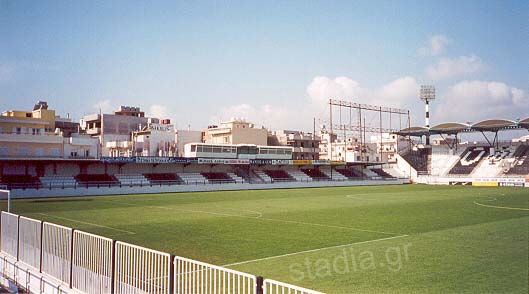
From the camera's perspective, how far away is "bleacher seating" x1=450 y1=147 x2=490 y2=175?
76.6 m

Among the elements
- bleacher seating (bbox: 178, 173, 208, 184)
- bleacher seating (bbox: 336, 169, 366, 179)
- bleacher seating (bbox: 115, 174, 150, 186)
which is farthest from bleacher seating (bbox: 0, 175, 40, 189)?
bleacher seating (bbox: 336, 169, 366, 179)

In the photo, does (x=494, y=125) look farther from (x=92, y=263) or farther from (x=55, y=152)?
(x=92, y=263)

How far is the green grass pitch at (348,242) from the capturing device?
11.3 metres

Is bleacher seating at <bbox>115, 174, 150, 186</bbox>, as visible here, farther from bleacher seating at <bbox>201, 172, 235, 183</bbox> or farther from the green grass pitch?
the green grass pitch

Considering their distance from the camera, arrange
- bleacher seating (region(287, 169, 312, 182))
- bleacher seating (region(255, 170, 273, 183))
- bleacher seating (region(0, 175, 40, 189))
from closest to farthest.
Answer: bleacher seating (region(0, 175, 40, 189))
bleacher seating (region(255, 170, 273, 183))
bleacher seating (region(287, 169, 312, 182))

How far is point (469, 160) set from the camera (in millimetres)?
78812

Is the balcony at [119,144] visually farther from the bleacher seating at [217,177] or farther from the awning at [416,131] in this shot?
the awning at [416,131]

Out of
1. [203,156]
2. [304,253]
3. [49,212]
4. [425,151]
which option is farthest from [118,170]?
[425,151]

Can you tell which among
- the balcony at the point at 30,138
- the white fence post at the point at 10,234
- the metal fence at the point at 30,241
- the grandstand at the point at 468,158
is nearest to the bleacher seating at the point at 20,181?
the balcony at the point at 30,138

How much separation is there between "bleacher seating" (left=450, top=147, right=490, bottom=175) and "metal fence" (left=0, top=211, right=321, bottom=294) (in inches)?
2923

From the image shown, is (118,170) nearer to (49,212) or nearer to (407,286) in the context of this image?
(49,212)

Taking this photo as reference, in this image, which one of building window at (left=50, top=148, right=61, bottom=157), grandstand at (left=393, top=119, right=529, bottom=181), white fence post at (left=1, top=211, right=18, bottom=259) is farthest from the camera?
grandstand at (left=393, top=119, right=529, bottom=181)

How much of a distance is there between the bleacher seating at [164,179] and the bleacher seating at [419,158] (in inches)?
1821

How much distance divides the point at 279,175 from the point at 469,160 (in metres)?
34.5
